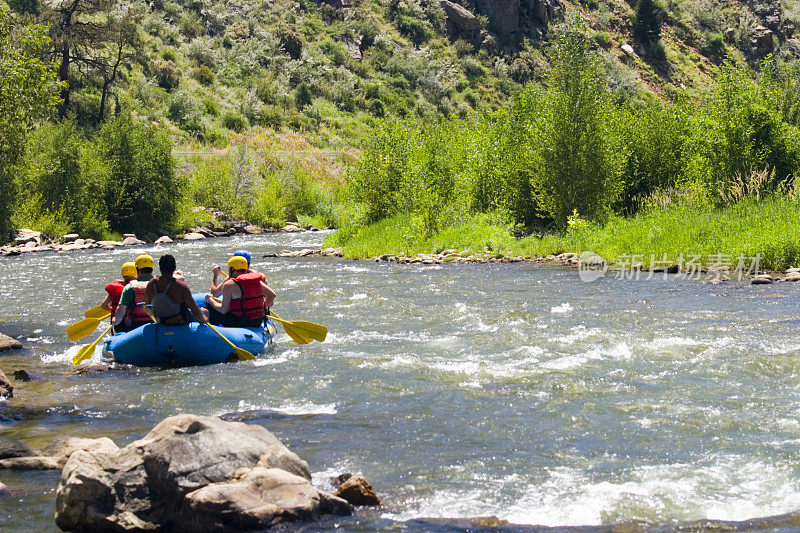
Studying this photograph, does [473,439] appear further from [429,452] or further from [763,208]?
[763,208]

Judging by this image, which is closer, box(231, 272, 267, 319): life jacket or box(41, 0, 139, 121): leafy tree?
box(231, 272, 267, 319): life jacket

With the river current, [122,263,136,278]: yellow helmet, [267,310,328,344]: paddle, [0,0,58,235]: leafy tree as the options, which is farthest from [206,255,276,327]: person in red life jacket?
[0,0,58,235]: leafy tree

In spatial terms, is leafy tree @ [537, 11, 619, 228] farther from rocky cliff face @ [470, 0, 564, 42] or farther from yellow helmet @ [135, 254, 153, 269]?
rocky cliff face @ [470, 0, 564, 42]

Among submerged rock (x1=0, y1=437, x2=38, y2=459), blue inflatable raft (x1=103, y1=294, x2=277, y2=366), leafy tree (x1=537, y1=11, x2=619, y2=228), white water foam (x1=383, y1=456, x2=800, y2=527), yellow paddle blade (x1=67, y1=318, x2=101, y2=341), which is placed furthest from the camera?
leafy tree (x1=537, y1=11, x2=619, y2=228)

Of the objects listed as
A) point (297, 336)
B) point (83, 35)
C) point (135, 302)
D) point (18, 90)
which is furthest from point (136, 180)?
point (297, 336)

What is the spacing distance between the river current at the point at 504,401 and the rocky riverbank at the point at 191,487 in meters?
0.34

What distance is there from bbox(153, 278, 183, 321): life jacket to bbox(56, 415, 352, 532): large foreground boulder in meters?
5.28

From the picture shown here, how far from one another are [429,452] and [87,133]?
131ft

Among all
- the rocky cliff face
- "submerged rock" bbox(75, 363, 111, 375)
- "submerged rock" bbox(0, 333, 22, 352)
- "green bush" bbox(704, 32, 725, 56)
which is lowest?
"submerged rock" bbox(0, 333, 22, 352)

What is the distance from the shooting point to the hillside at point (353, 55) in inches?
1991

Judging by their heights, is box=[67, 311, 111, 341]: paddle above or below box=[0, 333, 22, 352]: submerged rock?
above

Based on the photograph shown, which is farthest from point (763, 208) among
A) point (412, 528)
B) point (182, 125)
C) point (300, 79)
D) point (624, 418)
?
point (300, 79)

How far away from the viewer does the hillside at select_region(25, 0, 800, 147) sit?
5056cm

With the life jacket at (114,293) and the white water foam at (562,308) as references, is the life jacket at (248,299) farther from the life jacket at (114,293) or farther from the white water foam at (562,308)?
the white water foam at (562,308)
